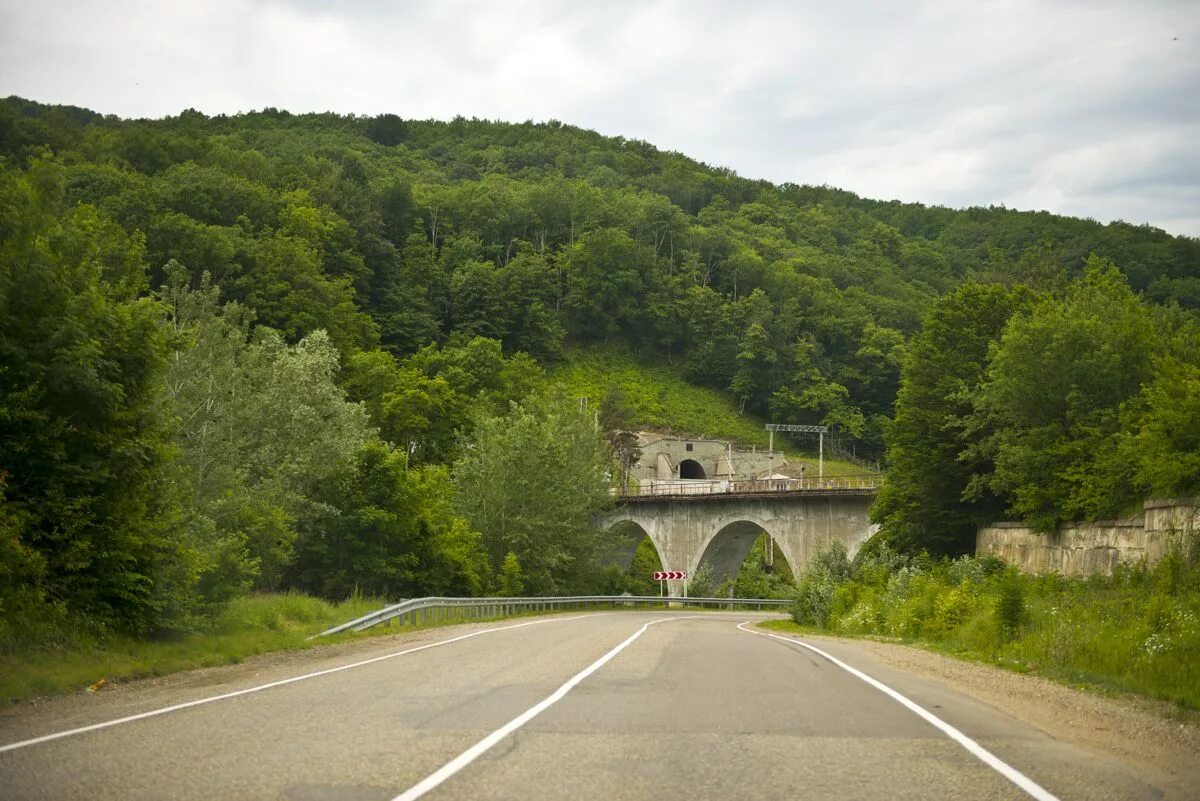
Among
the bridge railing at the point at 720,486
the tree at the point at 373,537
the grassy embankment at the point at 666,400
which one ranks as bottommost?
the tree at the point at 373,537

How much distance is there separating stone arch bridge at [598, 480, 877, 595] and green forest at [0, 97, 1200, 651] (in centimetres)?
656

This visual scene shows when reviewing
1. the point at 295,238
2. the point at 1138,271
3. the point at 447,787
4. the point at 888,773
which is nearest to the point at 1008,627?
the point at 888,773

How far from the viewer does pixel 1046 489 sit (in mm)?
35812

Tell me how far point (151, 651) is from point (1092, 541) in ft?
86.7

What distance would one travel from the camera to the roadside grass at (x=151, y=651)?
12055 millimetres

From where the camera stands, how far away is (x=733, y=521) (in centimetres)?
7619

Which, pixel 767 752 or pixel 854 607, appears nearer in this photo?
pixel 767 752

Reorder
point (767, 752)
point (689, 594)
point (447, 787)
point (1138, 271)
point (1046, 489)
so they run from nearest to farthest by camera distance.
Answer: point (447, 787)
point (767, 752)
point (1046, 489)
point (689, 594)
point (1138, 271)

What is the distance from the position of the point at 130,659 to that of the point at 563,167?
177723 millimetres

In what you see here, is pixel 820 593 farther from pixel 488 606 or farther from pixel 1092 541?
pixel 488 606

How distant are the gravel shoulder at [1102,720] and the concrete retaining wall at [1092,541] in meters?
12.1

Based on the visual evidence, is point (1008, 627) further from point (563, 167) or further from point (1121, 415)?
point (563, 167)

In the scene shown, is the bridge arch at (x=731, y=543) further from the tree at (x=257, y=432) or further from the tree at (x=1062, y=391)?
the tree at (x=1062, y=391)

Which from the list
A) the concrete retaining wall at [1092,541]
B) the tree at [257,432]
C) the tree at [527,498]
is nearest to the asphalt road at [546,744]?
the concrete retaining wall at [1092,541]
